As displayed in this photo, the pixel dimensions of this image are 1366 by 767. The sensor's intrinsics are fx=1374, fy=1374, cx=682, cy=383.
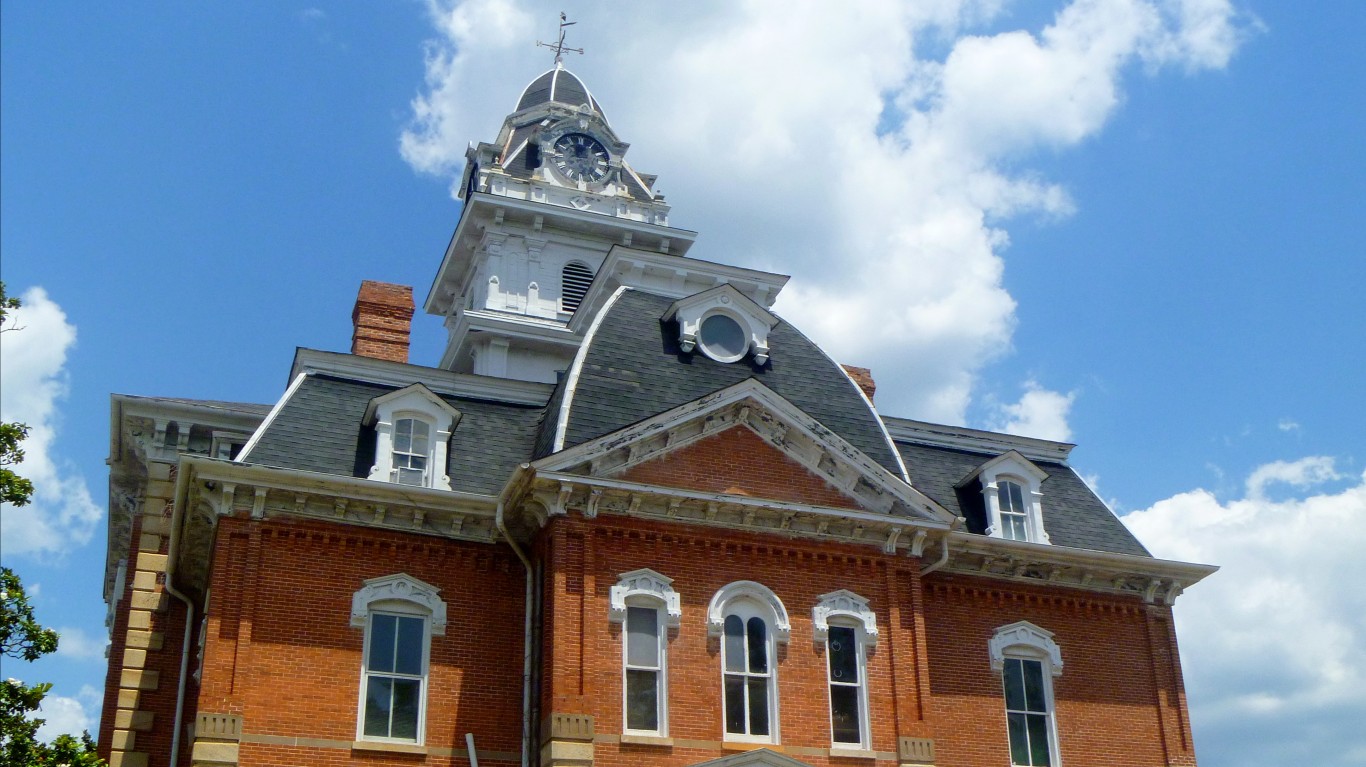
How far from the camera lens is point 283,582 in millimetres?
19969

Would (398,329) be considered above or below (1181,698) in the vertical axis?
above

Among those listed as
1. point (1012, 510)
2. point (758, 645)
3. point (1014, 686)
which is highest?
point (1012, 510)

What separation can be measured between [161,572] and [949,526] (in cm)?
1338

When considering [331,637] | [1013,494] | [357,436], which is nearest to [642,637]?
[331,637]

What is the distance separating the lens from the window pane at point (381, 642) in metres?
20.2

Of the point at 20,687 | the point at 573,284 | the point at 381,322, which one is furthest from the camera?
the point at 573,284

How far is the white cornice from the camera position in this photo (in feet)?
75.6

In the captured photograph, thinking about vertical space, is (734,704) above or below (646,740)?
above

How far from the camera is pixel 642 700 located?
19703 mm

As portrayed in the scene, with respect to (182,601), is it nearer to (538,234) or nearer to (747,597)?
(747,597)

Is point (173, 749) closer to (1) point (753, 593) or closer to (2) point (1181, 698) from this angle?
(1) point (753, 593)

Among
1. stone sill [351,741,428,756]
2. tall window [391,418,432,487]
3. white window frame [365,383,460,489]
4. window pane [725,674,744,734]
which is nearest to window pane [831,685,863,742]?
window pane [725,674,744,734]

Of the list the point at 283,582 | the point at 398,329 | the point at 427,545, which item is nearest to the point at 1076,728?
the point at 427,545

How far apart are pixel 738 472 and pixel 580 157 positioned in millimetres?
16738
